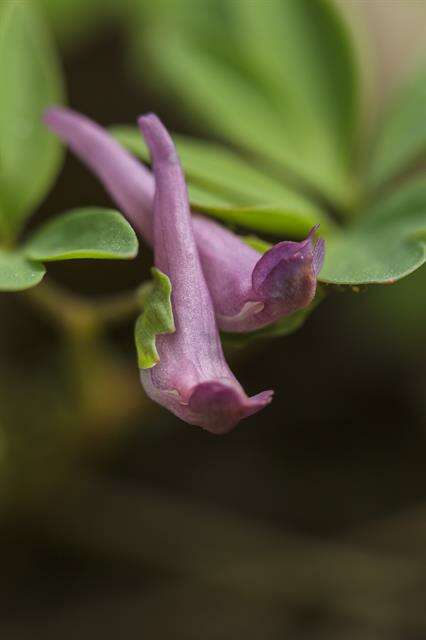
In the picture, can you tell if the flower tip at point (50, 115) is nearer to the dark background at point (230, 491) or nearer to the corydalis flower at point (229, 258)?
the corydalis flower at point (229, 258)

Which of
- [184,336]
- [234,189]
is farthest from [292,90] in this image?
[184,336]

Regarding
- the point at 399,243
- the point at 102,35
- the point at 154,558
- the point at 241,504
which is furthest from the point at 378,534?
the point at 102,35

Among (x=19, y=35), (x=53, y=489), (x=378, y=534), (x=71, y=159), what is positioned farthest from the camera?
(x=71, y=159)

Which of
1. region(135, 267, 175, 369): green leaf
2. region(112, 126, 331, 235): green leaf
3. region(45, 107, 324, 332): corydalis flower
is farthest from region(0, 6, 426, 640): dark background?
region(135, 267, 175, 369): green leaf

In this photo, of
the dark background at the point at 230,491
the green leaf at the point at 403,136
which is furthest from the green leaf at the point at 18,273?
the green leaf at the point at 403,136

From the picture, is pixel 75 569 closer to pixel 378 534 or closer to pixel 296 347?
pixel 378 534
